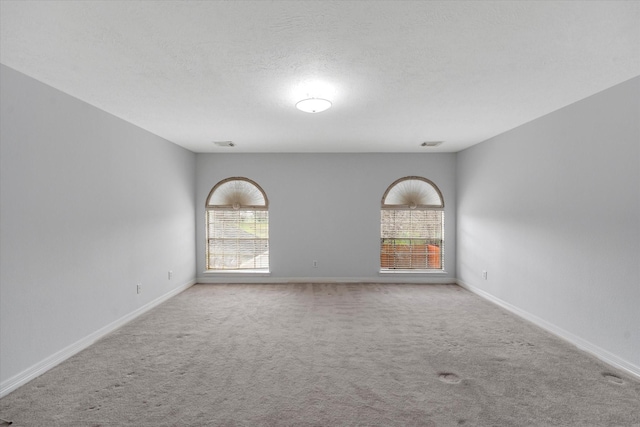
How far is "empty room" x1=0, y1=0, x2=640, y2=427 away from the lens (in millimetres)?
1911

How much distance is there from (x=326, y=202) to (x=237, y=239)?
1.95 m

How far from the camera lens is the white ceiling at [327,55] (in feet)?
5.49

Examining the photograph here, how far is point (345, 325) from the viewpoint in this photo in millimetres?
3600

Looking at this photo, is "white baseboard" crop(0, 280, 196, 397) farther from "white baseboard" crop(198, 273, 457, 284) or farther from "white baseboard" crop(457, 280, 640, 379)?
"white baseboard" crop(457, 280, 640, 379)

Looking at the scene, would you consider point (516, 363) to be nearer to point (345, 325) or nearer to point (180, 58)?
point (345, 325)

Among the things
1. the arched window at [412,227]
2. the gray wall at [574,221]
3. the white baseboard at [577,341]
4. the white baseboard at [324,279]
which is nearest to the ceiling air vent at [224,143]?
the white baseboard at [324,279]

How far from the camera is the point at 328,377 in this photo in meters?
2.46

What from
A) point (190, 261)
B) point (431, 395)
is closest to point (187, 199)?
point (190, 261)

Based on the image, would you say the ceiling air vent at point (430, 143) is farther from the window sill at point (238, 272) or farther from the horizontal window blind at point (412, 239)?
the window sill at point (238, 272)

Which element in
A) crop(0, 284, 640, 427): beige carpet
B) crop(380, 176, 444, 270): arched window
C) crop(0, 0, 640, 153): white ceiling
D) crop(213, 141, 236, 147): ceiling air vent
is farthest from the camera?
crop(380, 176, 444, 270): arched window

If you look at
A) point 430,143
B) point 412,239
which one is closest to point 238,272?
point 412,239

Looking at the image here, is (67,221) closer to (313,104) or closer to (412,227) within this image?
(313,104)

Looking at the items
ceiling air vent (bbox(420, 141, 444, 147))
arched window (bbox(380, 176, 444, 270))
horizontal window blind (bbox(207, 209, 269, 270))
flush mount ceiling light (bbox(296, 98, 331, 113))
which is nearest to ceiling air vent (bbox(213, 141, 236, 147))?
horizontal window blind (bbox(207, 209, 269, 270))

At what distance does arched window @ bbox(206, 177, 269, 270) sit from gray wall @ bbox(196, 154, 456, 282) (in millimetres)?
178
